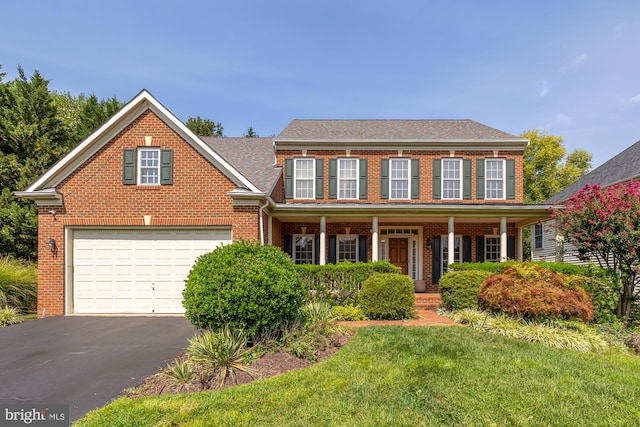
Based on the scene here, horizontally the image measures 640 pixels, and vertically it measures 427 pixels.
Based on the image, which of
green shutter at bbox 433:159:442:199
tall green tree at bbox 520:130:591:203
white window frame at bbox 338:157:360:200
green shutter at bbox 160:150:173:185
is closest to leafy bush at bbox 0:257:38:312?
green shutter at bbox 160:150:173:185

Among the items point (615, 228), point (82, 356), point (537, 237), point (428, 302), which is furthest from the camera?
point (537, 237)

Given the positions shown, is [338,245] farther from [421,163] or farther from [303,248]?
[421,163]

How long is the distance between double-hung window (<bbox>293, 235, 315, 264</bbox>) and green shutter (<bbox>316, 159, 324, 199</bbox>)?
1.91 meters

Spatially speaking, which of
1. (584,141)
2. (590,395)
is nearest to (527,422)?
(590,395)

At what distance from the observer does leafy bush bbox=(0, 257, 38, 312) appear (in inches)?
419

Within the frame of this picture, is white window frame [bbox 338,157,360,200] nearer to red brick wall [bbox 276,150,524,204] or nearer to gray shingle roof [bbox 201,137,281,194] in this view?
red brick wall [bbox 276,150,524,204]

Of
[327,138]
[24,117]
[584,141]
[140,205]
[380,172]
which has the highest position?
[584,141]

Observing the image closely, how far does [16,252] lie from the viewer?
1473cm

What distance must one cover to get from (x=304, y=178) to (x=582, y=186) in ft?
48.3

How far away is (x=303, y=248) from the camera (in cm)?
1520

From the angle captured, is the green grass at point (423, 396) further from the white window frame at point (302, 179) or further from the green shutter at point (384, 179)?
the white window frame at point (302, 179)

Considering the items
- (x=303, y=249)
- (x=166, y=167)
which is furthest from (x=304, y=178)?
(x=166, y=167)

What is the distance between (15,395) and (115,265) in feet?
20.3

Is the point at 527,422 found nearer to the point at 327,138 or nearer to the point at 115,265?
the point at 115,265
